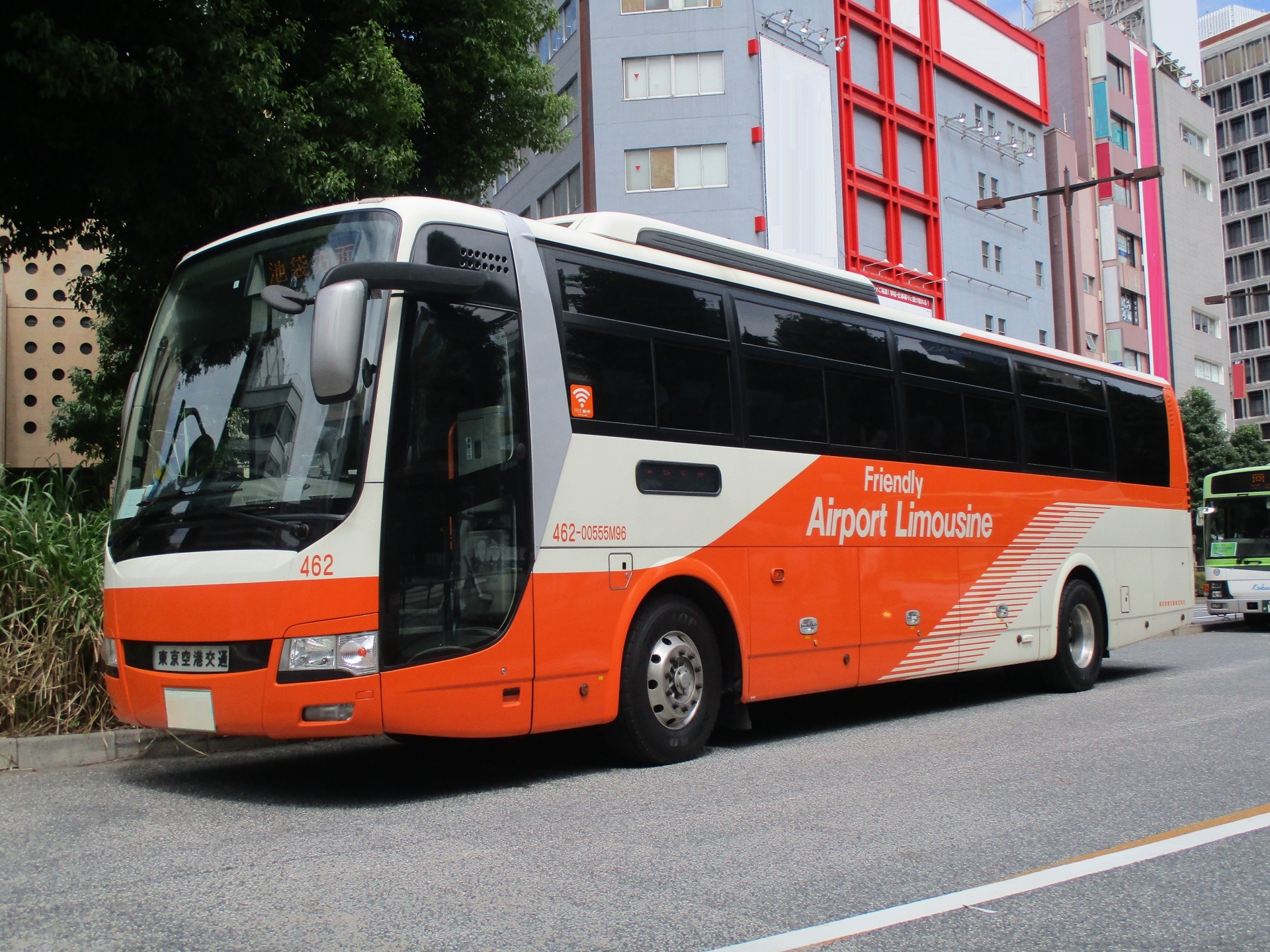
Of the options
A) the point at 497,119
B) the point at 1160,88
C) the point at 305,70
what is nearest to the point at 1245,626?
the point at 497,119

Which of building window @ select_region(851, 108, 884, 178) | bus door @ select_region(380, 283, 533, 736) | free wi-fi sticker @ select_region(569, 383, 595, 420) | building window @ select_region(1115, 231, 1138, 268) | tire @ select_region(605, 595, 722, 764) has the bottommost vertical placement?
tire @ select_region(605, 595, 722, 764)

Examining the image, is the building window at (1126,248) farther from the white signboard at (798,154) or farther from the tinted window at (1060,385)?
the tinted window at (1060,385)

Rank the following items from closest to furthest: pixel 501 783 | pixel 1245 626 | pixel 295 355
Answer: pixel 295 355, pixel 501 783, pixel 1245 626

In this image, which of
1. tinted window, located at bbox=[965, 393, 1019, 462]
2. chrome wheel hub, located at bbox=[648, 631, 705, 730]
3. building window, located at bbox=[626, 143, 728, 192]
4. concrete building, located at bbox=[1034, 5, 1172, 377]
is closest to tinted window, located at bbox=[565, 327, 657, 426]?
chrome wheel hub, located at bbox=[648, 631, 705, 730]

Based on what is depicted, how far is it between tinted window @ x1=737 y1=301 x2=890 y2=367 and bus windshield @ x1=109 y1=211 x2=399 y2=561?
118 inches

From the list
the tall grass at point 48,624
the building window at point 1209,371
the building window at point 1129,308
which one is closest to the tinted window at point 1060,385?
the tall grass at point 48,624

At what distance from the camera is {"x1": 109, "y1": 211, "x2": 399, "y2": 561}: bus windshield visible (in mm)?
6223

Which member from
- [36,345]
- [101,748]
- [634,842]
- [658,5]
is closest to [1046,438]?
[634,842]

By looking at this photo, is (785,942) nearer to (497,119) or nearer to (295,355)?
(295,355)

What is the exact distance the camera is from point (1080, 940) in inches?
155

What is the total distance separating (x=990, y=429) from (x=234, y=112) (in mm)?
7246

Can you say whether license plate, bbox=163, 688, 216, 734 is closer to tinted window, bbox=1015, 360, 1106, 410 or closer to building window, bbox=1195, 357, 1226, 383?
tinted window, bbox=1015, 360, 1106, 410

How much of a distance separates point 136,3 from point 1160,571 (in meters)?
12.0

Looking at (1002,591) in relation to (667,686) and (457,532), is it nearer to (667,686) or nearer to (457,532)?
(667,686)
